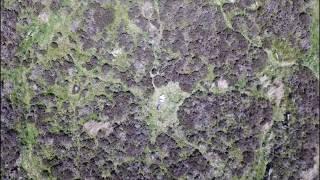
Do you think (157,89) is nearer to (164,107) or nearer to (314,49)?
(164,107)

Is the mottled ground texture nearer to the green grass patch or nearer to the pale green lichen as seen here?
the pale green lichen

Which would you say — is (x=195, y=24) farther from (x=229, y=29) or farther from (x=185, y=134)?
(x=185, y=134)

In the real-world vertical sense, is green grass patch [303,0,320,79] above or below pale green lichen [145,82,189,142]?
above

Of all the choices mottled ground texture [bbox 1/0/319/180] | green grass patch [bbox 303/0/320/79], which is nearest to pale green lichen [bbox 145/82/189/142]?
mottled ground texture [bbox 1/0/319/180]

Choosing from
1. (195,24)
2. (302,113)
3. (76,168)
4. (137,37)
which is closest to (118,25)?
(137,37)

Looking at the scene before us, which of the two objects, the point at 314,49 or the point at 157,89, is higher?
the point at 314,49

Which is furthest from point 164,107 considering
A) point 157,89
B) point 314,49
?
point 314,49

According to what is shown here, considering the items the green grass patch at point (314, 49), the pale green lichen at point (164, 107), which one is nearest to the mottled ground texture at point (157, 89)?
the pale green lichen at point (164, 107)

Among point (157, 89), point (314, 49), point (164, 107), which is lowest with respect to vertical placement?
point (164, 107)
